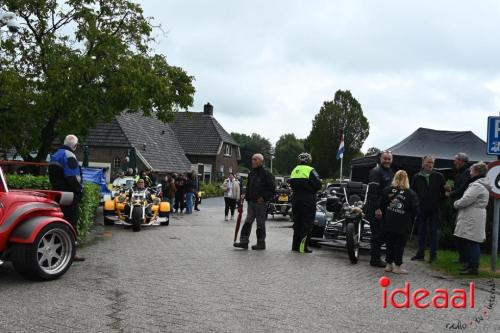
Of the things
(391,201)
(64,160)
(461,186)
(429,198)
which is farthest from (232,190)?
(64,160)

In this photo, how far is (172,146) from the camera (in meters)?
47.6

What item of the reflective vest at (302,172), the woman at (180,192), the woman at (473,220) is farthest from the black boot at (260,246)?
the woman at (180,192)

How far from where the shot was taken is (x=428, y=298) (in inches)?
266

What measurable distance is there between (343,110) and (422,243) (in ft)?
225

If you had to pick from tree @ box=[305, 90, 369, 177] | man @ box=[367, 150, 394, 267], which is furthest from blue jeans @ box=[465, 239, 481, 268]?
tree @ box=[305, 90, 369, 177]

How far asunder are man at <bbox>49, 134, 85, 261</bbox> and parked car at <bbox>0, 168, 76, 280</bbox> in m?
1.01

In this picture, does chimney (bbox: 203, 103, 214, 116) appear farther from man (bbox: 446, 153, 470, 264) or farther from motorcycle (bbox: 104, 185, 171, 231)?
man (bbox: 446, 153, 470, 264)

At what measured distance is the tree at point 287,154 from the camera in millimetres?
108188

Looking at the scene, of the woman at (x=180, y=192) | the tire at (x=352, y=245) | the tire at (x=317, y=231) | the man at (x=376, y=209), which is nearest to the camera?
the man at (x=376, y=209)

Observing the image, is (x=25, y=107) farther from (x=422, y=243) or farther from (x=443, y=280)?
Answer: (x=443, y=280)

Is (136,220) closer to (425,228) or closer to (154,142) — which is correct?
(425,228)

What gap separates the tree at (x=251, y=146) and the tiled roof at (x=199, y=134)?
56.8 meters

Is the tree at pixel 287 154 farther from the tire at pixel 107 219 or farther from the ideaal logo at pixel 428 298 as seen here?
the ideaal logo at pixel 428 298

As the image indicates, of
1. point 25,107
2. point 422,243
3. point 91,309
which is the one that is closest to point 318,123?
point 25,107
